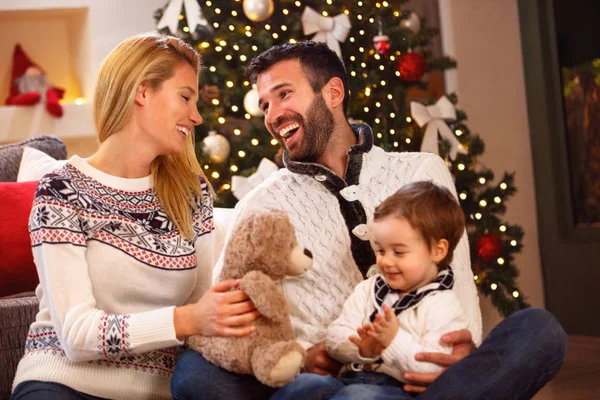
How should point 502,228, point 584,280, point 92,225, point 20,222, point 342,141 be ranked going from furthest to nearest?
point 584,280 < point 502,228 < point 20,222 < point 342,141 < point 92,225

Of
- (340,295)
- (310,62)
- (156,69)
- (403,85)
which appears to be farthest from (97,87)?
(403,85)

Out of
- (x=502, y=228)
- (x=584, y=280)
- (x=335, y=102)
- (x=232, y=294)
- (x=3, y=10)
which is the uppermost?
(x=3, y=10)

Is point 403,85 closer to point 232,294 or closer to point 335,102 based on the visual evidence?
point 335,102

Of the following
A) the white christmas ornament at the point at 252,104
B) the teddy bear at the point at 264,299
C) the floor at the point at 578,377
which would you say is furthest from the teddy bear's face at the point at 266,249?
the white christmas ornament at the point at 252,104

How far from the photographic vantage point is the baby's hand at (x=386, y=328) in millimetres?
1680

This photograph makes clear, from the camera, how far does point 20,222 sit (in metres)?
2.47

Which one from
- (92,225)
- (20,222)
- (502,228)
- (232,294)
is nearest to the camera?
(232,294)

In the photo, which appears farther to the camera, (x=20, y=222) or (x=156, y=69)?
(x=20, y=222)

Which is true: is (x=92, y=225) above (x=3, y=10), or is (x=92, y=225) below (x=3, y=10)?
below

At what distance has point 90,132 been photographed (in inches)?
186

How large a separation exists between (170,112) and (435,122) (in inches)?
93.2

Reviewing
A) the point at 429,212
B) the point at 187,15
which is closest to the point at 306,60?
the point at 429,212

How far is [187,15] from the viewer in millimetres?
3979

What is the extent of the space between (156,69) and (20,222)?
84 cm
